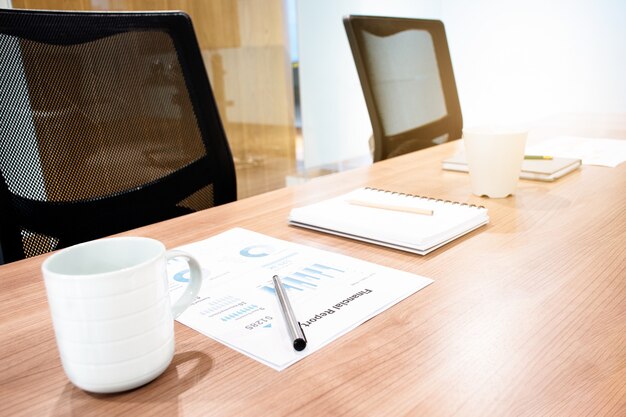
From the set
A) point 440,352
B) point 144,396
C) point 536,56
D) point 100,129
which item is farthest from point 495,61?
point 144,396

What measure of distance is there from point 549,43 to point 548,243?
3826 millimetres

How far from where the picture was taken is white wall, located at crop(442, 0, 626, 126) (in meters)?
3.82

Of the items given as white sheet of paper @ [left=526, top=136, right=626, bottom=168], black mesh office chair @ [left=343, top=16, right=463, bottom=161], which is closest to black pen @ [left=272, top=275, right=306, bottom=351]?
white sheet of paper @ [left=526, top=136, right=626, bottom=168]

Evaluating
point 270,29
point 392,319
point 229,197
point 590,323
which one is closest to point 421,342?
point 392,319

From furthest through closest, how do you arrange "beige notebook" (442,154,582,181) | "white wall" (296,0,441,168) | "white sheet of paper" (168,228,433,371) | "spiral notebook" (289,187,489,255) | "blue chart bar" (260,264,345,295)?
"white wall" (296,0,441,168) < "beige notebook" (442,154,582,181) < "spiral notebook" (289,187,489,255) < "blue chart bar" (260,264,345,295) < "white sheet of paper" (168,228,433,371)

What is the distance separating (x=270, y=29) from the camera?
3.57 metres

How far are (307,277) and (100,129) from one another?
0.60m

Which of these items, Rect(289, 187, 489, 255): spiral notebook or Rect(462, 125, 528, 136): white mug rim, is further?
Rect(462, 125, 528, 136): white mug rim

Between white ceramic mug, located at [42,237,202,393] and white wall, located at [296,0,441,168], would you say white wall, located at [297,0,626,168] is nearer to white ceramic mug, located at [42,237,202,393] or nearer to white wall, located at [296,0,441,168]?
white wall, located at [296,0,441,168]

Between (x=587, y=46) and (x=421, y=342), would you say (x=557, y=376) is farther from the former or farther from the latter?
(x=587, y=46)

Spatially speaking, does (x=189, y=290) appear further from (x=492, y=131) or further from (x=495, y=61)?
(x=495, y=61)

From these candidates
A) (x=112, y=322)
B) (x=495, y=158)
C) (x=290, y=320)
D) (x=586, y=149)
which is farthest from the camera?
(x=586, y=149)

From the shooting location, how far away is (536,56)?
4.11 meters

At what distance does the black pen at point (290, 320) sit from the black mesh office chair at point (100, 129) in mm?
549
